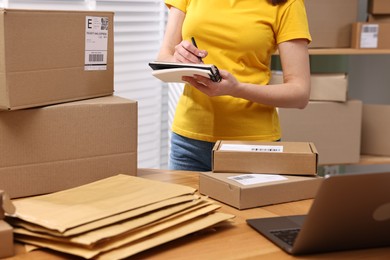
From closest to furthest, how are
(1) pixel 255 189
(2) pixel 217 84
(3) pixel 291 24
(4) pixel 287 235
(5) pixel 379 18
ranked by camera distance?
(4) pixel 287 235 < (1) pixel 255 189 < (2) pixel 217 84 < (3) pixel 291 24 < (5) pixel 379 18

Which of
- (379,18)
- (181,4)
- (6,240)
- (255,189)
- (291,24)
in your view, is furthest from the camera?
(379,18)

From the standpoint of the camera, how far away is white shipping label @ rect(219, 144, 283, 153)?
150 centimetres

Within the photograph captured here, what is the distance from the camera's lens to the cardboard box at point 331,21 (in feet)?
9.13

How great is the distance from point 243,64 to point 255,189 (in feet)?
2.09

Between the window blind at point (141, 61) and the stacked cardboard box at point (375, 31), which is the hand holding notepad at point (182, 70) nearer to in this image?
the window blind at point (141, 61)

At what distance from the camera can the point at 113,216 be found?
1157 mm

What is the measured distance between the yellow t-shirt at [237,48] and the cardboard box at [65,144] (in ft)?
1.38

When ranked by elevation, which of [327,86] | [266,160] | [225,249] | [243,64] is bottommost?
[225,249]

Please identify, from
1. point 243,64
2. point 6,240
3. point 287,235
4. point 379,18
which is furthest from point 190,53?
point 379,18

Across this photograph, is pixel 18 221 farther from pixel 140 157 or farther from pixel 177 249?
pixel 140 157

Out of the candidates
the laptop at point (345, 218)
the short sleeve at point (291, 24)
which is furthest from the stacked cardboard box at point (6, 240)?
the short sleeve at point (291, 24)

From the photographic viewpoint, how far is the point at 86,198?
1.28m

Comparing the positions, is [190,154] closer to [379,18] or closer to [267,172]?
[267,172]

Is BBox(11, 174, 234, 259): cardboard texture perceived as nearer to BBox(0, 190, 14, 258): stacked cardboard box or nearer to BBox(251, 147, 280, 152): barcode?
BBox(0, 190, 14, 258): stacked cardboard box
